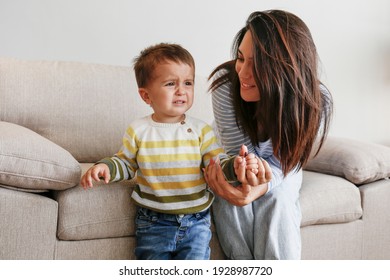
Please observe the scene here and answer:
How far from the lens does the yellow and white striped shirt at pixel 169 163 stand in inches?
59.1

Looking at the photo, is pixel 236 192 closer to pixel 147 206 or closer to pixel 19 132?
pixel 147 206

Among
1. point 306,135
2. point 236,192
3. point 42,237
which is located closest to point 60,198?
point 42,237

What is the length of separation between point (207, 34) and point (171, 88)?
1.27 metres

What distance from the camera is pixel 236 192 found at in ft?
4.98

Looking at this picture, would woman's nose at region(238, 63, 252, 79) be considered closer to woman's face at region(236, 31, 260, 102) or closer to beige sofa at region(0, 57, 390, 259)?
woman's face at region(236, 31, 260, 102)

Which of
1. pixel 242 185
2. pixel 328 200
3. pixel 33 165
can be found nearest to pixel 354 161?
pixel 328 200

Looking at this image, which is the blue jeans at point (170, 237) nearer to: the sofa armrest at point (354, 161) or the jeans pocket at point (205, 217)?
the jeans pocket at point (205, 217)

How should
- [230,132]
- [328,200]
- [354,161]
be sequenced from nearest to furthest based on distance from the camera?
[230,132], [328,200], [354,161]

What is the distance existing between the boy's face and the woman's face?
0.14m

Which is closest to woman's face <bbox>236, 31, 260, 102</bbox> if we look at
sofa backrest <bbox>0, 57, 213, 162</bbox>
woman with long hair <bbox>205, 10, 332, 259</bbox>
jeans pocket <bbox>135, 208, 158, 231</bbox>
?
woman with long hair <bbox>205, 10, 332, 259</bbox>

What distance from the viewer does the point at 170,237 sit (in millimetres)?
1495

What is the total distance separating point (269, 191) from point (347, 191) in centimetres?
48

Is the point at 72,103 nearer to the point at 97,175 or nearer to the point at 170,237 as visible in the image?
the point at 97,175
